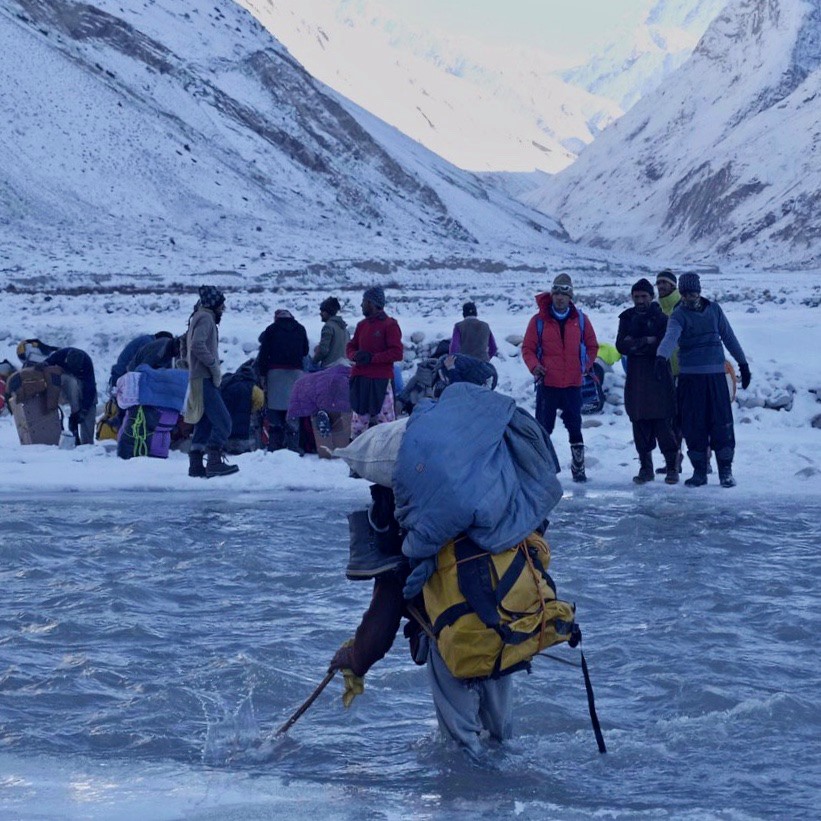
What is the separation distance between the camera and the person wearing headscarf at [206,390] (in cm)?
Answer: 1109

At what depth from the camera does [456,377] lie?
576cm

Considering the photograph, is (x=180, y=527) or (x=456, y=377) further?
(x=180, y=527)

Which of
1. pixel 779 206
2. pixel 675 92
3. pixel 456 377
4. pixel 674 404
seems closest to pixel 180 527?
pixel 674 404

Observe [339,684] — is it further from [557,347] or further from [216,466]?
[216,466]

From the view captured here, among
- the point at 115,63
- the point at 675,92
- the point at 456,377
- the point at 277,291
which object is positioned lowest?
the point at 456,377

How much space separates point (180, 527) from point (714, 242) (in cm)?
10202

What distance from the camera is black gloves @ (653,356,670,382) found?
1083cm

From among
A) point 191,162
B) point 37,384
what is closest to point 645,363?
point 37,384

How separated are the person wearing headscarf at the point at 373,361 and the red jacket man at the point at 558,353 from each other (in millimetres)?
1386

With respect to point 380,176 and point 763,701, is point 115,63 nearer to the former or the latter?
point 380,176

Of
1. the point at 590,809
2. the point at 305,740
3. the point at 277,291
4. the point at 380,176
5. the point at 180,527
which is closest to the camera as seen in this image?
the point at 590,809

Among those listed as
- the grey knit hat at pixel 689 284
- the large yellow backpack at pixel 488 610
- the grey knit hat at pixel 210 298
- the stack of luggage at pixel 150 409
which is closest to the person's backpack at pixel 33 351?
the stack of luggage at pixel 150 409

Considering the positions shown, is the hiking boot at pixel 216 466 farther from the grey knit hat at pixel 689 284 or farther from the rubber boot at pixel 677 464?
the grey knit hat at pixel 689 284

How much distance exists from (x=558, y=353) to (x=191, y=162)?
6640 cm
